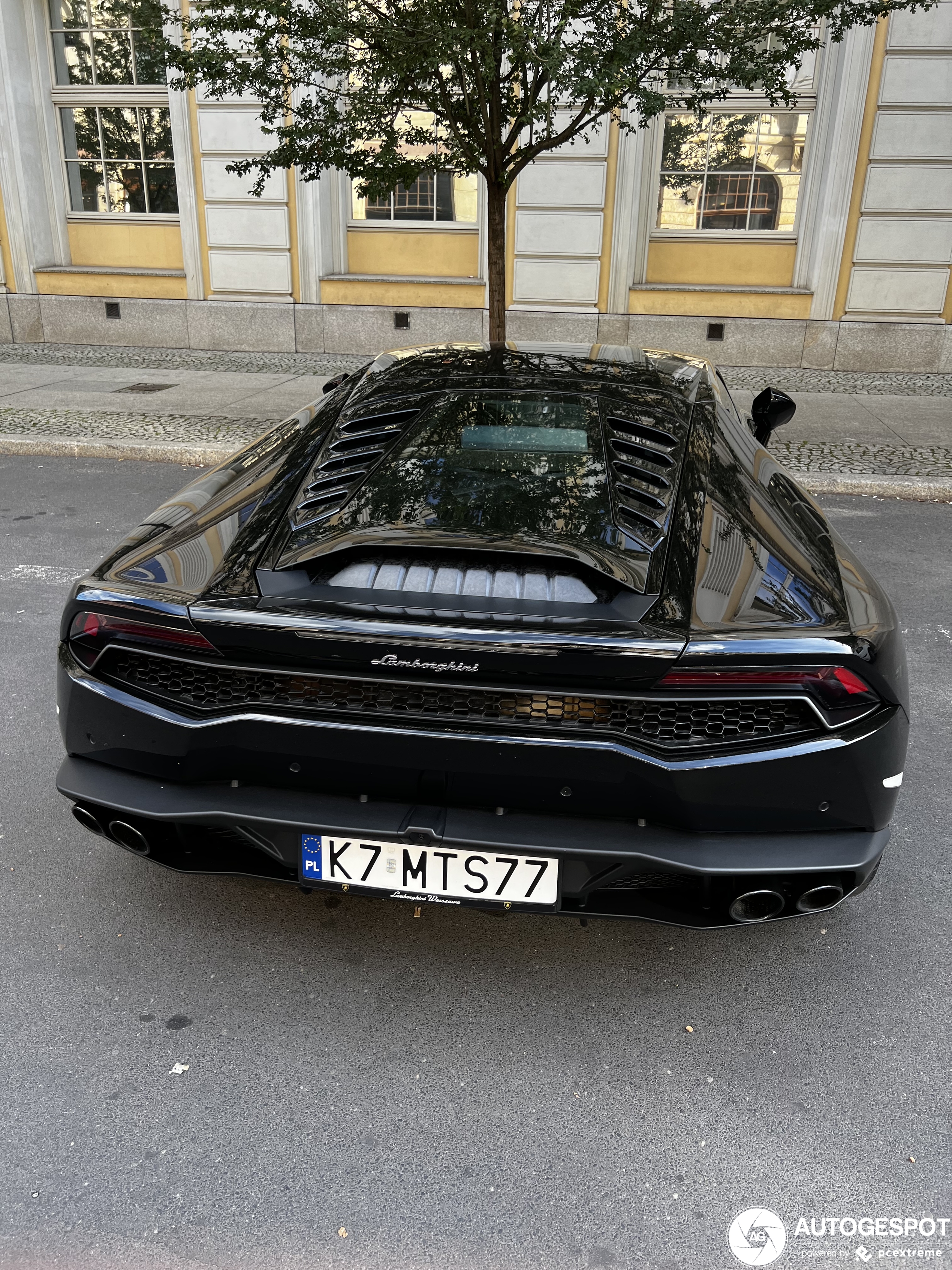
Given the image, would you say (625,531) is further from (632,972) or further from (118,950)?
(118,950)

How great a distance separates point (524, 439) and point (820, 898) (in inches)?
59.6

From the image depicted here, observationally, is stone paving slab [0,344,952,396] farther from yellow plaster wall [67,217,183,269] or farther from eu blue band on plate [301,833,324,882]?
eu blue band on plate [301,833,324,882]

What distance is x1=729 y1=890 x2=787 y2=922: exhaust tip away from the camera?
2270 millimetres

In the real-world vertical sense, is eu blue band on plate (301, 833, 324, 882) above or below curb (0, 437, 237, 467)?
above

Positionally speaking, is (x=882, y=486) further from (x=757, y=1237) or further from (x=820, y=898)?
(x=757, y=1237)

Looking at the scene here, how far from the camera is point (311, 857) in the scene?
2340 millimetres

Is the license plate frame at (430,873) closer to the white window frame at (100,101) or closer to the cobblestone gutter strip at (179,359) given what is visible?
the cobblestone gutter strip at (179,359)

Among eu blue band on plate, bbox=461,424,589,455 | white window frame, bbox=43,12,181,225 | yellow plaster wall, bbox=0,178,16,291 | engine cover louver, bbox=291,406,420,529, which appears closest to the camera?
engine cover louver, bbox=291,406,420,529

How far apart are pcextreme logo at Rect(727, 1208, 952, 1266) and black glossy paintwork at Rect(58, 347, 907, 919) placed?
2.56ft

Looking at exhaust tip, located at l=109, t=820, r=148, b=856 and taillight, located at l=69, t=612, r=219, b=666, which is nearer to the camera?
taillight, located at l=69, t=612, r=219, b=666

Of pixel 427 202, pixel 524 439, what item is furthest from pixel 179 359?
pixel 524 439

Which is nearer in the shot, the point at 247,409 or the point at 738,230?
the point at 247,409

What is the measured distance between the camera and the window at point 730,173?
40.6ft

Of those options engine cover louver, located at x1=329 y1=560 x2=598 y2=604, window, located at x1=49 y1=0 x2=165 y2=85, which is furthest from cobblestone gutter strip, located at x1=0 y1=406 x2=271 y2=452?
window, located at x1=49 y1=0 x2=165 y2=85
